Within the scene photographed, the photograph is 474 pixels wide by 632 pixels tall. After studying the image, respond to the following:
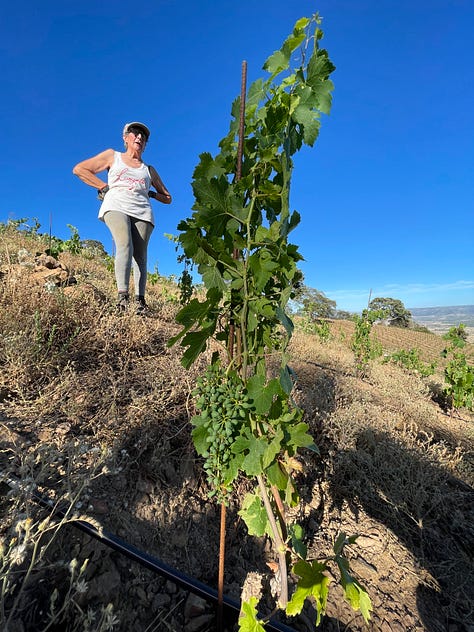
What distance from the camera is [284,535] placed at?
1.33 m

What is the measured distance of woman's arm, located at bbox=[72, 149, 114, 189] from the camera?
313cm

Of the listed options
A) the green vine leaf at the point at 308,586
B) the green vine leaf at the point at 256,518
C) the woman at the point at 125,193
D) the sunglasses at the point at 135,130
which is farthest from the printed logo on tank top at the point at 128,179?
the green vine leaf at the point at 308,586

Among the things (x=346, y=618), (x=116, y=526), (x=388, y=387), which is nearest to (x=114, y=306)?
(x=116, y=526)

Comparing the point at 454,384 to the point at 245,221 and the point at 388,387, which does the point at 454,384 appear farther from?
the point at 245,221

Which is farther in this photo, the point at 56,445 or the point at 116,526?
the point at 56,445

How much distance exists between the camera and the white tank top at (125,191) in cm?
314

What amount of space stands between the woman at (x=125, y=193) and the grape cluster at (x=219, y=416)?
2252 mm

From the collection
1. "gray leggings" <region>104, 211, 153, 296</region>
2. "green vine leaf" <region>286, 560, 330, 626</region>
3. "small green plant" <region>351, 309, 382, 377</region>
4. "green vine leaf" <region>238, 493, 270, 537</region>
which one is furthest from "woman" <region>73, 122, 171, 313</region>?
"small green plant" <region>351, 309, 382, 377</region>

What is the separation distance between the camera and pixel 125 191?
10.4 ft

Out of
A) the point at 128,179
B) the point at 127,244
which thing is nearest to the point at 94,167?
the point at 128,179

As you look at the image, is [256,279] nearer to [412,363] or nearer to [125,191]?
[125,191]

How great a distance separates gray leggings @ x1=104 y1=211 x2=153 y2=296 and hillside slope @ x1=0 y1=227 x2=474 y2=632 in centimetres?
44

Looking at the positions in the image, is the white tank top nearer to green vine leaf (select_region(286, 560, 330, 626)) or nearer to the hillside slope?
the hillside slope

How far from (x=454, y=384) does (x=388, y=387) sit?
1982mm
